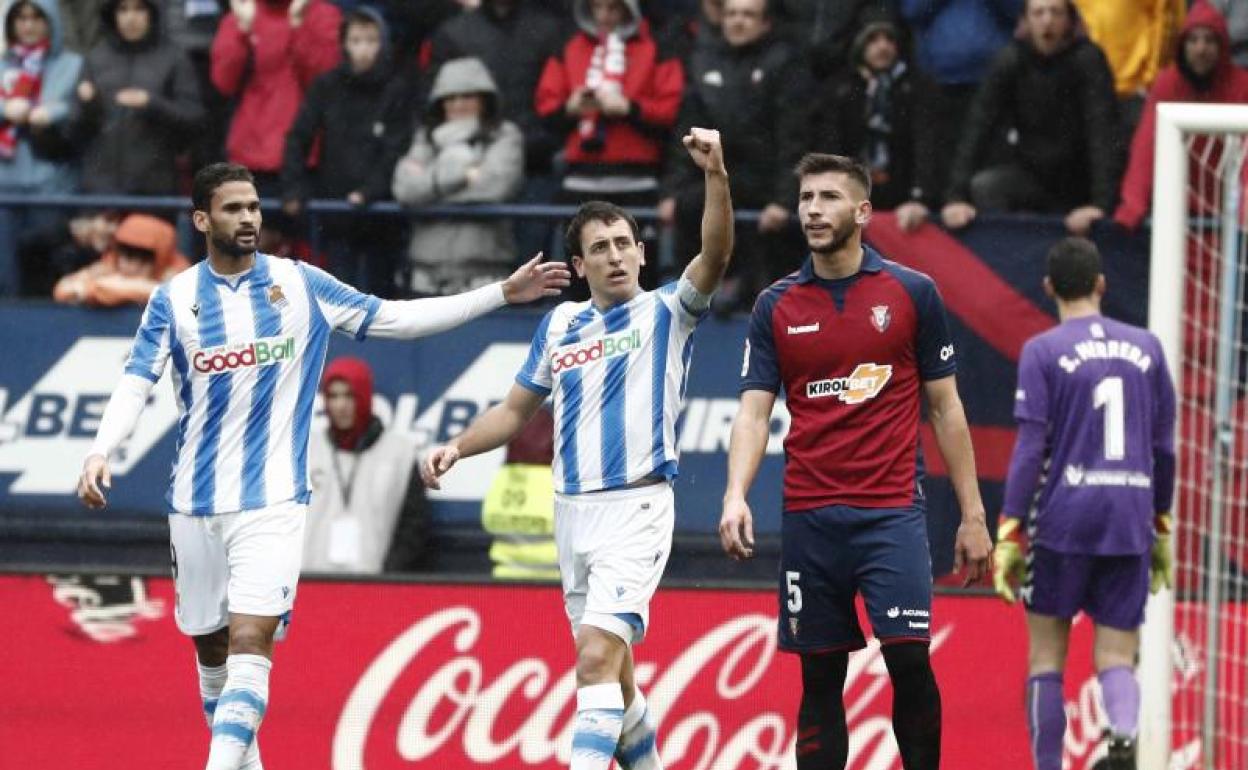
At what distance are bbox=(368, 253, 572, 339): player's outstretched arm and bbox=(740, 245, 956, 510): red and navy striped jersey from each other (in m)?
0.93

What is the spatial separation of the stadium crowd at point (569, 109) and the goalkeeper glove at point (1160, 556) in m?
1.95

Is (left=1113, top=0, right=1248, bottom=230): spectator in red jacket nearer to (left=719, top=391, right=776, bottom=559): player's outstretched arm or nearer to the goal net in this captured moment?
the goal net

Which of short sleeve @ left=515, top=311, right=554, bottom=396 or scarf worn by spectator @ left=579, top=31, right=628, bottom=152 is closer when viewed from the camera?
short sleeve @ left=515, top=311, right=554, bottom=396

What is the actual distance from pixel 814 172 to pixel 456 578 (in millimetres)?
3002

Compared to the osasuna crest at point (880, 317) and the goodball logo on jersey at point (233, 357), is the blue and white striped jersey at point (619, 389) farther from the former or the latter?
the goodball logo on jersey at point (233, 357)

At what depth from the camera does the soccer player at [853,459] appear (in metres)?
7.38

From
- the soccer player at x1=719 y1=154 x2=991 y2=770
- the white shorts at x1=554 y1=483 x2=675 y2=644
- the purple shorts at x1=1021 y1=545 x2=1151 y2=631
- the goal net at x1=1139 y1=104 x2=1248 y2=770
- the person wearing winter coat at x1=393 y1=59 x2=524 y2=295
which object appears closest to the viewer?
the soccer player at x1=719 y1=154 x2=991 y2=770

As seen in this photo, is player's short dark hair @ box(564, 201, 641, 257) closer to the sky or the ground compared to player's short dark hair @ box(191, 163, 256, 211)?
closer to the ground

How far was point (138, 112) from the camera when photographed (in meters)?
11.6

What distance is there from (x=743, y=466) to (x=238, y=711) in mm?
1869

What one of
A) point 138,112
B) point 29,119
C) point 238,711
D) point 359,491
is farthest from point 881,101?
point 238,711

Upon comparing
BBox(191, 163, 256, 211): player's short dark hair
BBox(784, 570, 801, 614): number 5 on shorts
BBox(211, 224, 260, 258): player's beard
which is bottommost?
BBox(784, 570, 801, 614): number 5 on shorts

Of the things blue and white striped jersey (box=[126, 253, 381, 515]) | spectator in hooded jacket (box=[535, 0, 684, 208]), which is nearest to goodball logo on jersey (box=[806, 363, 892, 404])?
blue and white striped jersey (box=[126, 253, 381, 515])

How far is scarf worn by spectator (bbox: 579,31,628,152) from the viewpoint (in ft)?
36.3
